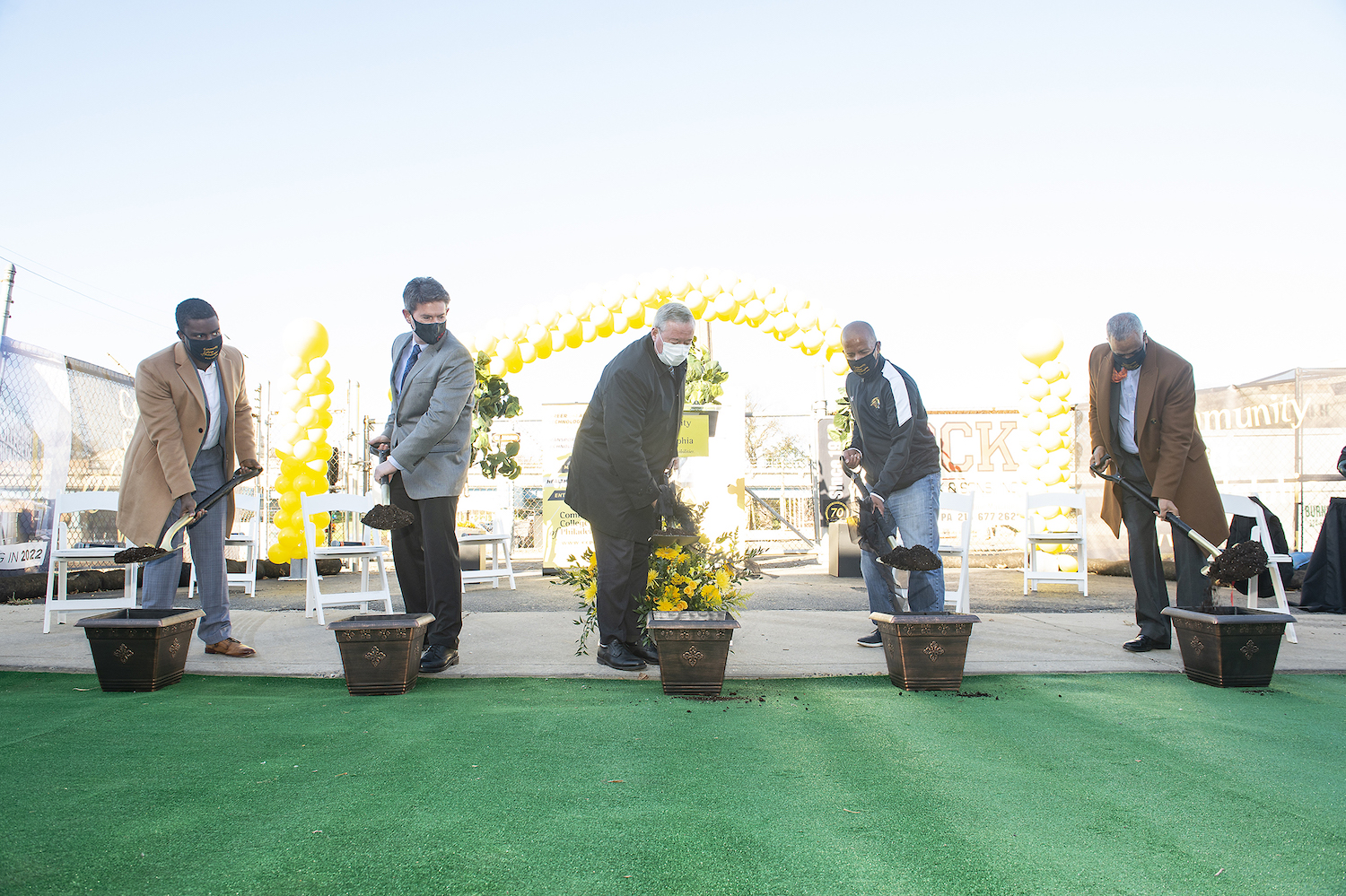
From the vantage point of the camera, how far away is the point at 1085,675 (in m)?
3.51

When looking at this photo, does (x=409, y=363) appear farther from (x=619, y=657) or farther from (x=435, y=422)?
(x=619, y=657)

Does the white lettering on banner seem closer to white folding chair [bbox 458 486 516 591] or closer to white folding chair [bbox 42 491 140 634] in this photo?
white folding chair [bbox 458 486 516 591]

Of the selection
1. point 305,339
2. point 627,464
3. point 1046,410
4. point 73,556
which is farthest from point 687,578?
point 1046,410

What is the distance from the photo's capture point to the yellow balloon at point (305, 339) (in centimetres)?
869

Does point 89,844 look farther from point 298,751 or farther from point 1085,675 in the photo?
point 1085,675

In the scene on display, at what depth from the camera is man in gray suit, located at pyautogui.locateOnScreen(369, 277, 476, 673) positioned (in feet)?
11.5

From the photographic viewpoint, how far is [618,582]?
11.7 ft

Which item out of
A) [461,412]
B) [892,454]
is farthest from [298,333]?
[892,454]

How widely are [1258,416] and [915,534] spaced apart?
22.8 ft

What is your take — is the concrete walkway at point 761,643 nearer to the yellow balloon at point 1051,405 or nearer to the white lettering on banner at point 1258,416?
the yellow balloon at point 1051,405

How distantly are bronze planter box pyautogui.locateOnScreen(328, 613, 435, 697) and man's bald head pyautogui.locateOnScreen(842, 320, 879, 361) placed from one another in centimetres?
256

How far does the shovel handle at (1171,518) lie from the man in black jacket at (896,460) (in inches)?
33.9

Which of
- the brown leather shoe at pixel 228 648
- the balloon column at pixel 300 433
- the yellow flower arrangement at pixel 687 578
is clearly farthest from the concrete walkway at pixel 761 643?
the balloon column at pixel 300 433

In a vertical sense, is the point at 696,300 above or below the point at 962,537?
above
